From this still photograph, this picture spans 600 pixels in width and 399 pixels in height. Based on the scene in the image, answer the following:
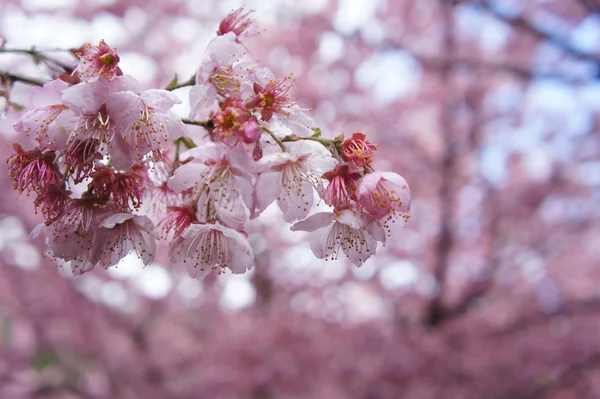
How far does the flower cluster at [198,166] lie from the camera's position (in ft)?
3.74

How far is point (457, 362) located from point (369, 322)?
1.13 metres

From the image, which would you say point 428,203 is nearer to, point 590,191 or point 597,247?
point 590,191

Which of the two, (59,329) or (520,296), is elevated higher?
(520,296)

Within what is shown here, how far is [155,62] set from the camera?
6863 millimetres

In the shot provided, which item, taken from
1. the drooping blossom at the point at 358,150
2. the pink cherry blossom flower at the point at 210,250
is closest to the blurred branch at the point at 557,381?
the pink cherry blossom flower at the point at 210,250

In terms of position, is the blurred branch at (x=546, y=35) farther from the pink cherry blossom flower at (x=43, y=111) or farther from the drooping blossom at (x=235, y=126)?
the pink cherry blossom flower at (x=43, y=111)

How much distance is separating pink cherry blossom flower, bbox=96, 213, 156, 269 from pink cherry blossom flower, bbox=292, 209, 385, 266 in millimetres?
380

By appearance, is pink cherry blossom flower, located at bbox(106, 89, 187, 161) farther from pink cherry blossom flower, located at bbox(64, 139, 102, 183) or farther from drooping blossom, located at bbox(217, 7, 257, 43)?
drooping blossom, located at bbox(217, 7, 257, 43)

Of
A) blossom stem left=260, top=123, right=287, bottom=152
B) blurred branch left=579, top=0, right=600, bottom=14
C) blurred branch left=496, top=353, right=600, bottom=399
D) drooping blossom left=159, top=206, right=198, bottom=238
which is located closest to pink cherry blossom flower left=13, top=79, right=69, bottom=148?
drooping blossom left=159, top=206, right=198, bottom=238

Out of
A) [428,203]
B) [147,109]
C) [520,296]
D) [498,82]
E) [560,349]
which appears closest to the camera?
[147,109]

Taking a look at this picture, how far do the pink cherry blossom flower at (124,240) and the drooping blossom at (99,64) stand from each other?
34 centimetres

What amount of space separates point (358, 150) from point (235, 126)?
29cm

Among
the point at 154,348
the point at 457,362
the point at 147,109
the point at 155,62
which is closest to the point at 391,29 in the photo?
the point at 155,62

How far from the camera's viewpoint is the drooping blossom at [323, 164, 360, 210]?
120 cm
